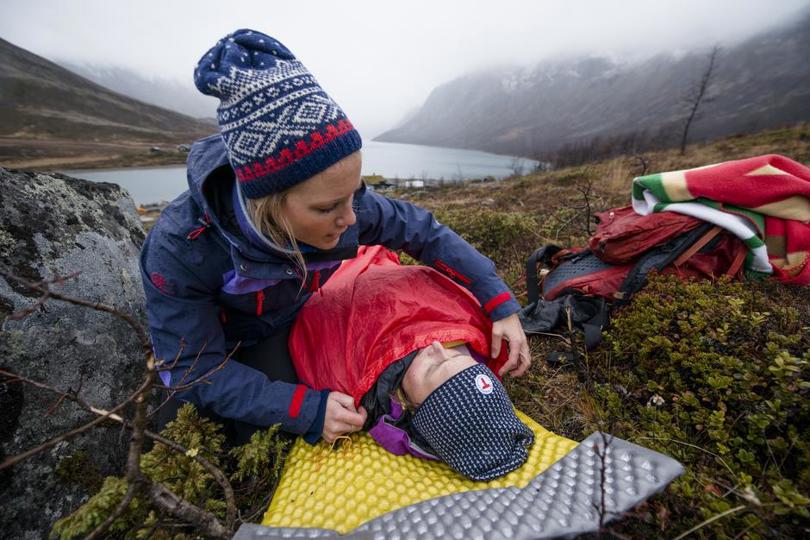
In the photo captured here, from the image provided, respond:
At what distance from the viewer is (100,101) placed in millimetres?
89562

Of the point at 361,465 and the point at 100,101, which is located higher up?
the point at 100,101

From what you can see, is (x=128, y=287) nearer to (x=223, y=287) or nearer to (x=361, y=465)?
(x=223, y=287)

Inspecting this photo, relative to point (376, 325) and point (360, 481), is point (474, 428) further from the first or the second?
point (376, 325)

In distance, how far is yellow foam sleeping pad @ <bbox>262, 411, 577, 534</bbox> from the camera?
69.1 inches

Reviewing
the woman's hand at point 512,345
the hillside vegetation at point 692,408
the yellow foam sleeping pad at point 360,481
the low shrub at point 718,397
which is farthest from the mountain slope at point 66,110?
the low shrub at point 718,397

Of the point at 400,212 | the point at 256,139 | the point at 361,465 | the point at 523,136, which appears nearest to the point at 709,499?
the point at 361,465

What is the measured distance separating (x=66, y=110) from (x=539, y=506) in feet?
382

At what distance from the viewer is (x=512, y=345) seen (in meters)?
2.41

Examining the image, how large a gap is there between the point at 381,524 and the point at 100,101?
126 m

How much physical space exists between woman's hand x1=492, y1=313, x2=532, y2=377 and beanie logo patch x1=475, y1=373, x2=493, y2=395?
486mm

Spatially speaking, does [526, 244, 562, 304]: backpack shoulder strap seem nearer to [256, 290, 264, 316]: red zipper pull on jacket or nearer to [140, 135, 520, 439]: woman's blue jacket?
[140, 135, 520, 439]: woman's blue jacket

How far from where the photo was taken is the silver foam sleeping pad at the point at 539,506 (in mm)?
1453

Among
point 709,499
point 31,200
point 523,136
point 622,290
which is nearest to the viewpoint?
point 709,499

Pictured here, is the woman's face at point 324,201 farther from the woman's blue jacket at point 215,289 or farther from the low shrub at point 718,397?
the low shrub at point 718,397
